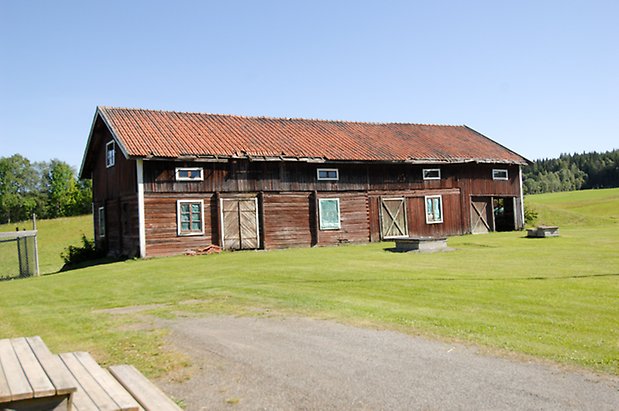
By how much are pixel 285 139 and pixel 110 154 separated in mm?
9079

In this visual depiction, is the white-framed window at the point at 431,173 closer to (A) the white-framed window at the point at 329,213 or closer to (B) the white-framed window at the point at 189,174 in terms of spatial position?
(A) the white-framed window at the point at 329,213

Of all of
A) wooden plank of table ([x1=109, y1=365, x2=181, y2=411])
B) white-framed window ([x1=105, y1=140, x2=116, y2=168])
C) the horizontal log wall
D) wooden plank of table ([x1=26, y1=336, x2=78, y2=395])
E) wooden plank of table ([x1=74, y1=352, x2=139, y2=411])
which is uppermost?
white-framed window ([x1=105, y1=140, x2=116, y2=168])

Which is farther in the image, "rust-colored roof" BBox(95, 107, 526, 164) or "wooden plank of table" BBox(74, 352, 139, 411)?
"rust-colored roof" BBox(95, 107, 526, 164)

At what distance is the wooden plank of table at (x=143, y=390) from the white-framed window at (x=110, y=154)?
2309 cm

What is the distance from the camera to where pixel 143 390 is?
223 inches

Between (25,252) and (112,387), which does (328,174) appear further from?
(112,387)

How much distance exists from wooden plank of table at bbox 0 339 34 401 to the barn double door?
67.6ft

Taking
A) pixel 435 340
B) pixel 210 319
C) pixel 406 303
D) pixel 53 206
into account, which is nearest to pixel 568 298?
pixel 406 303

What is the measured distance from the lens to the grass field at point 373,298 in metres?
8.19

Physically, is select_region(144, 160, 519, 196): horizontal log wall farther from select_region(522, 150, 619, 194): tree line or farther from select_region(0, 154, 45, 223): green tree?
select_region(522, 150, 619, 194): tree line

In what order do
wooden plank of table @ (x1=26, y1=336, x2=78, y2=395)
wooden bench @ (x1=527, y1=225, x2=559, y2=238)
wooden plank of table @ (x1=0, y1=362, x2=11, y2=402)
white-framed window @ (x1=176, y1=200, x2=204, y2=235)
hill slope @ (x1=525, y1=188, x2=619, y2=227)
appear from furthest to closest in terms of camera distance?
hill slope @ (x1=525, y1=188, x2=619, y2=227) < wooden bench @ (x1=527, y1=225, x2=559, y2=238) < white-framed window @ (x1=176, y1=200, x2=204, y2=235) < wooden plank of table @ (x1=26, y1=336, x2=78, y2=395) < wooden plank of table @ (x1=0, y1=362, x2=11, y2=402)

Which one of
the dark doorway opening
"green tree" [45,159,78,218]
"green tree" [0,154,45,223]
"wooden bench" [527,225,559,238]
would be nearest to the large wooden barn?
the dark doorway opening

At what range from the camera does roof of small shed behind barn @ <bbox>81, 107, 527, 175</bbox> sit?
26.2 metres

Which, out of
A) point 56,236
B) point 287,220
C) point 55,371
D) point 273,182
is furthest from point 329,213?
point 56,236
